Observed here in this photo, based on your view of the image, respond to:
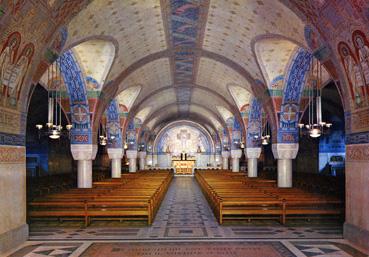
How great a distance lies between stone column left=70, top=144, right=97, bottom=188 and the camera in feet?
64.6

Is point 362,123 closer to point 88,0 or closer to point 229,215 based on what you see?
point 229,215

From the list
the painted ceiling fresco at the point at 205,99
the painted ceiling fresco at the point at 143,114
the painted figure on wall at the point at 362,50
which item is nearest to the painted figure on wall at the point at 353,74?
the painted figure on wall at the point at 362,50

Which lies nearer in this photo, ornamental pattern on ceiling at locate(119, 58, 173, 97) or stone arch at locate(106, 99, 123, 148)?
ornamental pattern on ceiling at locate(119, 58, 173, 97)

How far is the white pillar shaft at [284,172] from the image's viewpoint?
20141mm

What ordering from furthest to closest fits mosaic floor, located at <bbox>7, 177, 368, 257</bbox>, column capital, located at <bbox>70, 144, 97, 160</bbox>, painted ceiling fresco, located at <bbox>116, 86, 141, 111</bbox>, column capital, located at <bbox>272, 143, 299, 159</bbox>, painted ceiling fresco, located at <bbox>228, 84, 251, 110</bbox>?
painted ceiling fresco, located at <bbox>116, 86, 141, 111</bbox> < painted ceiling fresco, located at <bbox>228, 84, 251, 110</bbox> < column capital, located at <bbox>272, 143, 299, 159</bbox> < column capital, located at <bbox>70, 144, 97, 160</bbox> < mosaic floor, located at <bbox>7, 177, 368, 257</bbox>

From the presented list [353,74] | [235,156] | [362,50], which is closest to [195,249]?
[353,74]

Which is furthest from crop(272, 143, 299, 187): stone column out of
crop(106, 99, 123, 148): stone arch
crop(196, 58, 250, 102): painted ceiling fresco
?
crop(106, 99, 123, 148): stone arch

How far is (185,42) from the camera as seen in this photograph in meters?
19.0

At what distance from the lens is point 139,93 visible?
86.3 feet

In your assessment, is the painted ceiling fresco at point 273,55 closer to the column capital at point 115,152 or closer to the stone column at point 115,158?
the column capital at point 115,152

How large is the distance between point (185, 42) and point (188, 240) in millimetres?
10450

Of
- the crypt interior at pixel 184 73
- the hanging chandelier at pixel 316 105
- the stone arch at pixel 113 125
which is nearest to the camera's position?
the crypt interior at pixel 184 73

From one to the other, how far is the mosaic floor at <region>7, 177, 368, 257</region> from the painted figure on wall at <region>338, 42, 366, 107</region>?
3.68 meters

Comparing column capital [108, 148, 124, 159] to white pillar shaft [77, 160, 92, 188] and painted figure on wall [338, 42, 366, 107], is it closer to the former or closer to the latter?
white pillar shaft [77, 160, 92, 188]
